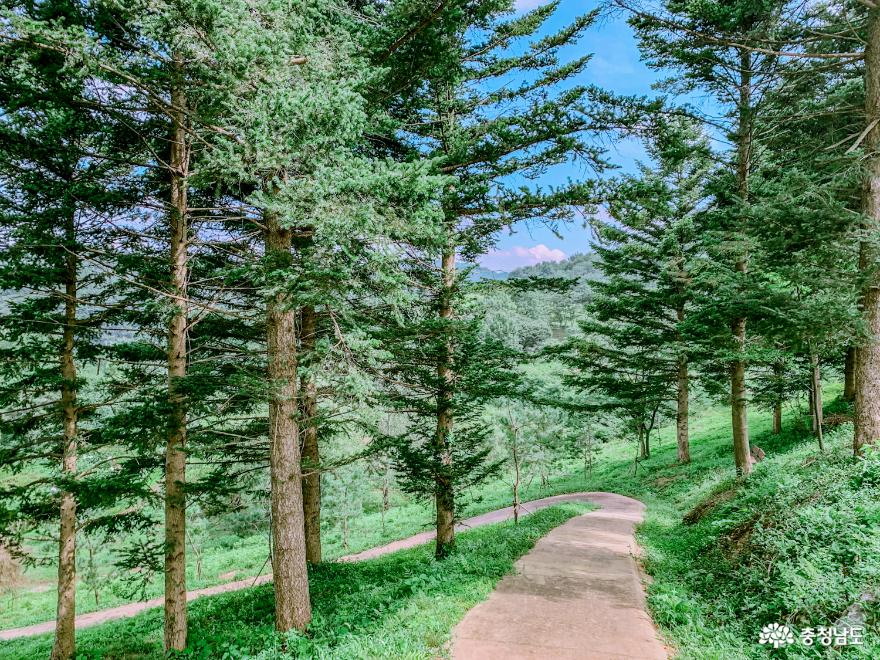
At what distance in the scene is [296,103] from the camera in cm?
473

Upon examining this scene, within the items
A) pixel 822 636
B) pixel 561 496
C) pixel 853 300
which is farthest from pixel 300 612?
pixel 561 496

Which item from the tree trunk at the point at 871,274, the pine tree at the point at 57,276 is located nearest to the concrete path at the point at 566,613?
the tree trunk at the point at 871,274

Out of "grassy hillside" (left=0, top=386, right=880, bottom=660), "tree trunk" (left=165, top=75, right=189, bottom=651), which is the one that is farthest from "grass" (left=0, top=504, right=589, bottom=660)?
"tree trunk" (left=165, top=75, right=189, bottom=651)

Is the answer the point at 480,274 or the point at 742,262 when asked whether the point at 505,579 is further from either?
the point at 742,262

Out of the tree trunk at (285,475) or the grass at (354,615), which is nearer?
the grass at (354,615)

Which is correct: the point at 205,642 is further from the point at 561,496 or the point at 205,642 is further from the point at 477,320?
the point at 561,496

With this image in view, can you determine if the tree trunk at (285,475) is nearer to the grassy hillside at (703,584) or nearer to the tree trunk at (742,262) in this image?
the grassy hillside at (703,584)

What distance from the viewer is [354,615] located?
21.1ft

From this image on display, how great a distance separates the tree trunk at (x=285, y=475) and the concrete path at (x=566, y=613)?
8.22 feet

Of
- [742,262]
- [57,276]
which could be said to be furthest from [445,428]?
[742,262]

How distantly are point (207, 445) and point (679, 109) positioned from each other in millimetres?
12375

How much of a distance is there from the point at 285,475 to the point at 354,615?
95.8 inches

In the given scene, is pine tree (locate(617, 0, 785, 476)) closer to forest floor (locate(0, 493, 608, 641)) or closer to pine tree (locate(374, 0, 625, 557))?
pine tree (locate(374, 0, 625, 557))

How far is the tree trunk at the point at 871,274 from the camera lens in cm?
685
